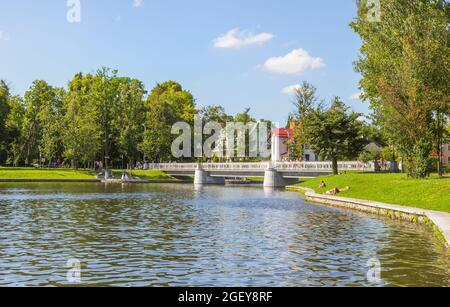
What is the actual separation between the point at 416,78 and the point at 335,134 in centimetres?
2657

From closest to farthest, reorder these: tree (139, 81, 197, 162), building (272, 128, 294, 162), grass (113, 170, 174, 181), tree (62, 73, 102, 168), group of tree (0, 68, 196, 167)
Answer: grass (113, 170, 174, 181) → tree (62, 73, 102, 168) → group of tree (0, 68, 196, 167) → tree (139, 81, 197, 162) → building (272, 128, 294, 162)

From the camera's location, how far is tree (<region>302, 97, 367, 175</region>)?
72125mm

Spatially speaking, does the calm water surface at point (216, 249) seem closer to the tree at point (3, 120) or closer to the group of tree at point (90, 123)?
the group of tree at point (90, 123)

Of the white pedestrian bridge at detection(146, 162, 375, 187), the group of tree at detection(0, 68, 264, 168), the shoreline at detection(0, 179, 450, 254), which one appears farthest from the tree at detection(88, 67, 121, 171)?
the shoreline at detection(0, 179, 450, 254)

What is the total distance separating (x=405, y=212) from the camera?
104 ft

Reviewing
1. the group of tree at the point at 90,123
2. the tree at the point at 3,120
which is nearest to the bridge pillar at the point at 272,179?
the group of tree at the point at 90,123

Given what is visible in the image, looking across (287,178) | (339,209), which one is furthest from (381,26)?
(287,178)

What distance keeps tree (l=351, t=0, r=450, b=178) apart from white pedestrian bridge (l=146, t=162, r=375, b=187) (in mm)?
22038

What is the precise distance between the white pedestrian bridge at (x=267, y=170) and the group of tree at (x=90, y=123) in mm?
13258

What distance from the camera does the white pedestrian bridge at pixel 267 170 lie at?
76.1 meters

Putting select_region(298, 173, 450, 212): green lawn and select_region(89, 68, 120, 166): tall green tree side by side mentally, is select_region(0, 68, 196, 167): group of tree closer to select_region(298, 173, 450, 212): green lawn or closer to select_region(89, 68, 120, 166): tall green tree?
select_region(89, 68, 120, 166): tall green tree

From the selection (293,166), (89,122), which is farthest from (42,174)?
(293,166)

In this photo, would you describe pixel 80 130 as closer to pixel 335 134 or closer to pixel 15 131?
pixel 15 131
